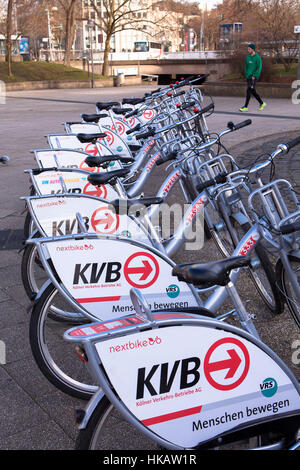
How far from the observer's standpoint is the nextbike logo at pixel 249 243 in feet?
9.46

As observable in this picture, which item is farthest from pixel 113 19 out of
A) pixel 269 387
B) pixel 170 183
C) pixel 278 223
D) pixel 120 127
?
pixel 269 387

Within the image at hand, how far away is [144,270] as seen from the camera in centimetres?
290

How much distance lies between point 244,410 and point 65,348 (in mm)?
1530

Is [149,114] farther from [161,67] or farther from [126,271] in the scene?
[161,67]

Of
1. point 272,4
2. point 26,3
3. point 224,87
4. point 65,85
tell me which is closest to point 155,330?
point 224,87

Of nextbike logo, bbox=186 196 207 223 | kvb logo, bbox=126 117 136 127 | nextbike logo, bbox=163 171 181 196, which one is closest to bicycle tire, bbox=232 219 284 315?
nextbike logo, bbox=186 196 207 223

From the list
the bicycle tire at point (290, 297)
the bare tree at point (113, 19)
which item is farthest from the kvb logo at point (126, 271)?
the bare tree at point (113, 19)

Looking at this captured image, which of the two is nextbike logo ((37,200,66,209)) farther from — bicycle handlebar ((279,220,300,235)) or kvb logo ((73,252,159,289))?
bicycle handlebar ((279,220,300,235))

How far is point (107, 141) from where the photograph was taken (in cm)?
668

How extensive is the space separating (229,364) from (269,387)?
0.70 feet

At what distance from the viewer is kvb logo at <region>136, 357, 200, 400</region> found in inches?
74.3

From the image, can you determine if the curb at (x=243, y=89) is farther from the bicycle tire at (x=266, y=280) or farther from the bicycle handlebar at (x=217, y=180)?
the bicycle handlebar at (x=217, y=180)

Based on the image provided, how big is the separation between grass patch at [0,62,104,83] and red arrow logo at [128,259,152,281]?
3193 centimetres
